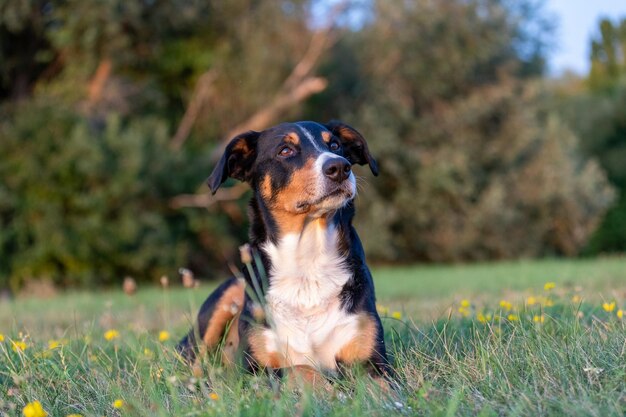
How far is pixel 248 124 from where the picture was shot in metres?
20.5

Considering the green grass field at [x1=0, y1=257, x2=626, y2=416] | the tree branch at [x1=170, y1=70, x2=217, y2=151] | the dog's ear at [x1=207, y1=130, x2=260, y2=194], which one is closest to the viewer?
the green grass field at [x1=0, y1=257, x2=626, y2=416]

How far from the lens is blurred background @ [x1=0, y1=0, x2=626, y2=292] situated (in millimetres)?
17359

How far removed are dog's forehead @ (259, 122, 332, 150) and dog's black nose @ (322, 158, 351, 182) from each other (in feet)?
1.10

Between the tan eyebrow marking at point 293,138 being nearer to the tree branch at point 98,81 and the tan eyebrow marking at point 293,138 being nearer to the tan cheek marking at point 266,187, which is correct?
the tan cheek marking at point 266,187

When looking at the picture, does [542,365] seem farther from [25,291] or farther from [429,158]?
[429,158]

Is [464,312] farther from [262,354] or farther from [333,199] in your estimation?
[262,354]

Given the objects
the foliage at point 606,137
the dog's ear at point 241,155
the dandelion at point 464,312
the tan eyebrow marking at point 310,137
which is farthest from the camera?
the foliage at point 606,137

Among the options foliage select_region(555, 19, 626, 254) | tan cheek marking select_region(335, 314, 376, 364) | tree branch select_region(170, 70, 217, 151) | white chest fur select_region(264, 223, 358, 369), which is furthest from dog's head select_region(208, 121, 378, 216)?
foliage select_region(555, 19, 626, 254)

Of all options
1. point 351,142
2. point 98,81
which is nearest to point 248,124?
point 98,81

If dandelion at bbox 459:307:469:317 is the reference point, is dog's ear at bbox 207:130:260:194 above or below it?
above

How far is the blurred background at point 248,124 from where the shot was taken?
1736cm

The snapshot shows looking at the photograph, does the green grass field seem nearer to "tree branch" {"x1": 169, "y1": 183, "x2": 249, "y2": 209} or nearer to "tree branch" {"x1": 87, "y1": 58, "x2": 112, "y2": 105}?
"tree branch" {"x1": 169, "y1": 183, "x2": 249, "y2": 209}

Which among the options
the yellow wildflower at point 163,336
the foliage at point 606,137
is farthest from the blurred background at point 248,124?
the yellow wildflower at point 163,336

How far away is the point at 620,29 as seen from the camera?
1513 inches
